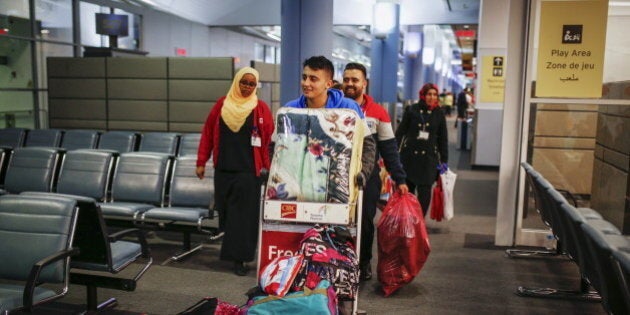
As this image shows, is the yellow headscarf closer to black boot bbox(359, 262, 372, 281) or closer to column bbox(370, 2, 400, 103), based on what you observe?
black boot bbox(359, 262, 372, 281)

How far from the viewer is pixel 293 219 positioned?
9.85 feet

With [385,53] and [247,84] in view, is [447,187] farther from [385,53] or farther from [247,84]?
[385,53]

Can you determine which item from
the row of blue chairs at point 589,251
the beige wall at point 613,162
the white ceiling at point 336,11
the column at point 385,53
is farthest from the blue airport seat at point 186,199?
the white ceiling at point 336,11

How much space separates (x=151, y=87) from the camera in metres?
8.22

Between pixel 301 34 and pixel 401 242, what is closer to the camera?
pixel 401 242

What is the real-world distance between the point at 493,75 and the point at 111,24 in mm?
6569

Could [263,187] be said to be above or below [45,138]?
above

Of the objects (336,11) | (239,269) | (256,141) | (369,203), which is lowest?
(239,269)

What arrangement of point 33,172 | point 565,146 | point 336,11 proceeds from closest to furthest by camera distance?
1. point 33,172
2. point 565,146
3. point 336,11

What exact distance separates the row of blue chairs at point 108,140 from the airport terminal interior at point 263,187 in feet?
0.08

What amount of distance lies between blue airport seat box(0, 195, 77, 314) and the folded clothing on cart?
1084mm

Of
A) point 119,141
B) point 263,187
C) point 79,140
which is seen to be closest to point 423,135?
point 263,187

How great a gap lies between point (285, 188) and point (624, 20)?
4070mm

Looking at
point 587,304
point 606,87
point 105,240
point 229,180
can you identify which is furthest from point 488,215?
point 105,240
